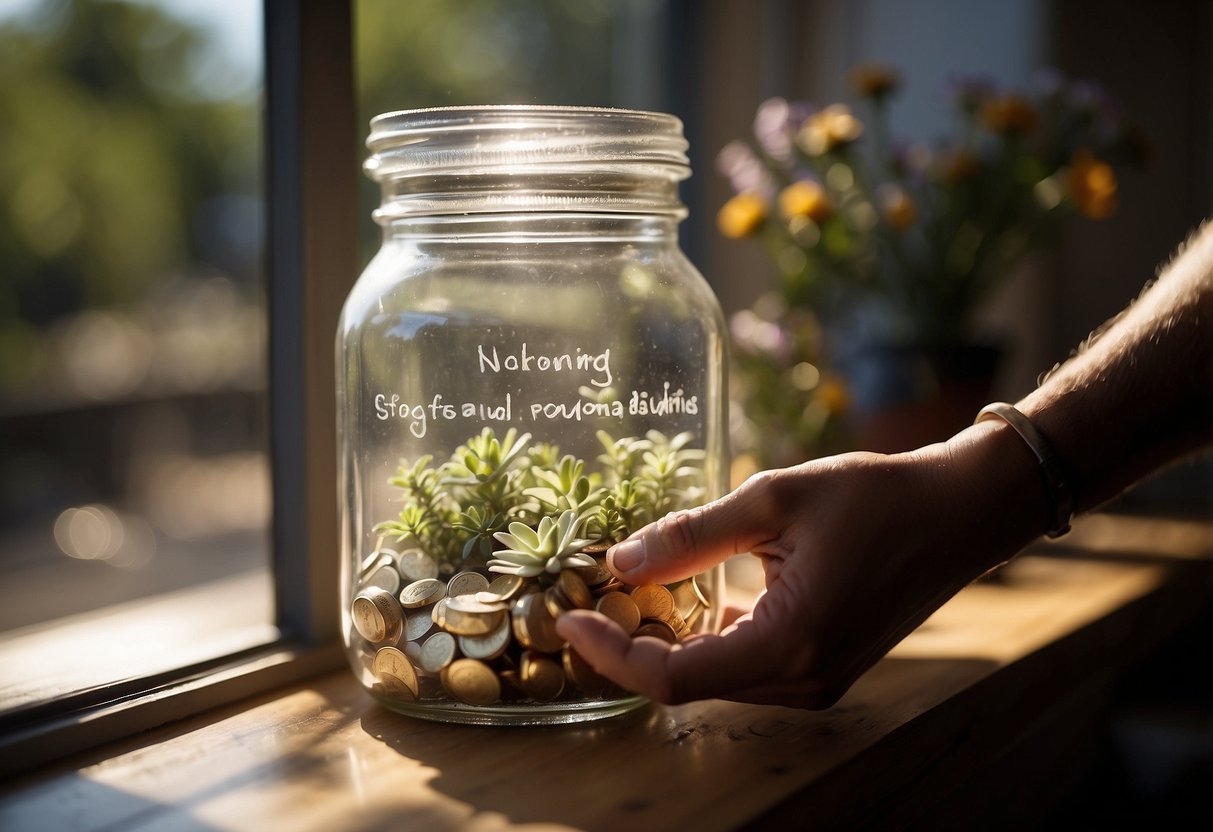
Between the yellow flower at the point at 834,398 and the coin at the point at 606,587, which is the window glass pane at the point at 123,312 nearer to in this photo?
the yellow flower at the point at 834,398

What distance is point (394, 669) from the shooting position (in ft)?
2.05

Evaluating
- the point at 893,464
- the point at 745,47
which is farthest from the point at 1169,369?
the point at 745,47

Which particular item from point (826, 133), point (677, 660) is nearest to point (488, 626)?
point (677, 660)

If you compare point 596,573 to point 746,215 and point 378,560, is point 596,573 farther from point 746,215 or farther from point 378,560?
point 746,215

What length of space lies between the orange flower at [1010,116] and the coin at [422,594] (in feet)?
2.86

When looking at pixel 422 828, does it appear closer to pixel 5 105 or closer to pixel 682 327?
pixel 682 327

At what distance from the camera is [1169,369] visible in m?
0.67

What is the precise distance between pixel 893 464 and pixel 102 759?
0.50m

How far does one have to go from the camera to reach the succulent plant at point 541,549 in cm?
59

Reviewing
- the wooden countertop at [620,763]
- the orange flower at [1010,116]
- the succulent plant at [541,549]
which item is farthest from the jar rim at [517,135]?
the orange flower at [1010,116]

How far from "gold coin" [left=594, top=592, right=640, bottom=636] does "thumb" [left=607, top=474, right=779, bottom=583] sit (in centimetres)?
2

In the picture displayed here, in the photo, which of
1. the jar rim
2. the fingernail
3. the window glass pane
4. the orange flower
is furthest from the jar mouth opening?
the window glass pane

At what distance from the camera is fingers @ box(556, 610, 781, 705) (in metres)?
0.54

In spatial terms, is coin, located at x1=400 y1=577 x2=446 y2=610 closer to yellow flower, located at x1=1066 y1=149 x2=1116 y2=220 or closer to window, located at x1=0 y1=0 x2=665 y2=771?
window, located at x1=0 y1=0 x2=665 y2=771
